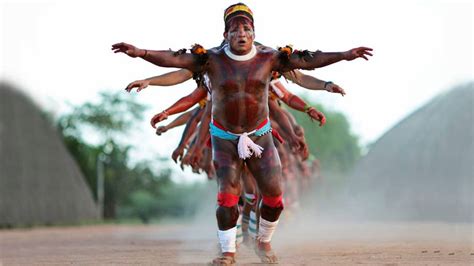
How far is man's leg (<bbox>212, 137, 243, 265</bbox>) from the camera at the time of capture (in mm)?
8070

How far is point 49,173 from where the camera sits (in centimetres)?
4203

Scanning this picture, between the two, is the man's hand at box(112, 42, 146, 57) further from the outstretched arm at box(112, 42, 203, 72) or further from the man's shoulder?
the man's shoulder

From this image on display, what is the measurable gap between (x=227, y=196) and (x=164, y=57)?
1.38 metres

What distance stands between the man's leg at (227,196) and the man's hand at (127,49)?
1253 mm

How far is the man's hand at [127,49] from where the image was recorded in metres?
7.57

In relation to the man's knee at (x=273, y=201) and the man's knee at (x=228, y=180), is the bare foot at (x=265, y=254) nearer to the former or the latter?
the man's knee at (x=273, y=201)

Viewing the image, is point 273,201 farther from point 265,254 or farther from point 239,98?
point 239,98

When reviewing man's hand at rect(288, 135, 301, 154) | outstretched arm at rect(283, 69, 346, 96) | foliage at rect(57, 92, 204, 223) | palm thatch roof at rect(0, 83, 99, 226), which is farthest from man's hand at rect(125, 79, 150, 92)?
foliage at rect(57, 92, 204, 223)

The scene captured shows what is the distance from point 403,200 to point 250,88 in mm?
29944

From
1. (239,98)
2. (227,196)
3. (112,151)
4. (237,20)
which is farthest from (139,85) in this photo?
(112,151)

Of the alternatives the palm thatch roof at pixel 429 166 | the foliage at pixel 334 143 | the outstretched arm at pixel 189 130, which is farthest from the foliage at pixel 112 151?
the outstretched arm at pixel 189 130

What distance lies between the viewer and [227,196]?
8047mm

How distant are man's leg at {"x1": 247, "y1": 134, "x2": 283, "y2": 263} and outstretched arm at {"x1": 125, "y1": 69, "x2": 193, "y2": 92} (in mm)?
1043

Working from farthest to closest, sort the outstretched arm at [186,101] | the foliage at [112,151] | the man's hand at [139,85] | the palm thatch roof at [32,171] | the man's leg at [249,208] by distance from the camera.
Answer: the foliage at [112,151], the palm thatch roof at [32,171], the man's leg at [249,208], the outstretched arm at [186,101], the man's hand at [139,85]
